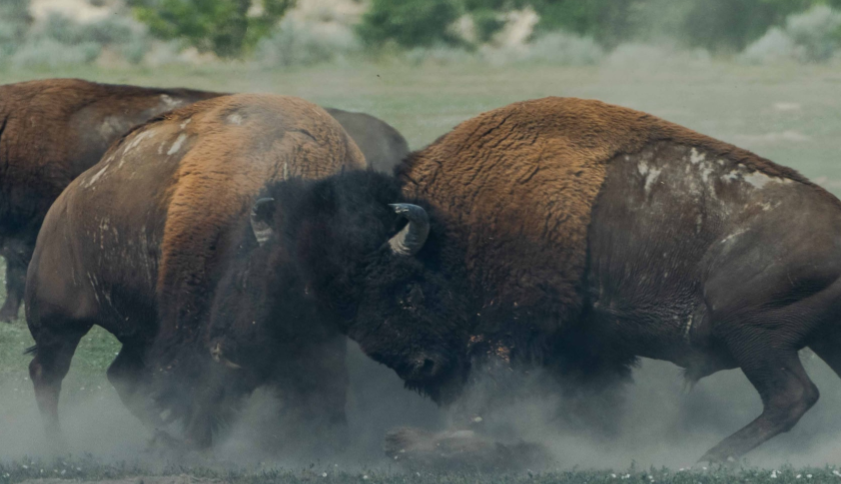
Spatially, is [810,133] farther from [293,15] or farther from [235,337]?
[235,337]

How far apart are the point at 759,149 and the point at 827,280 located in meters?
7.33

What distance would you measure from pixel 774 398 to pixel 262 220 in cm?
271

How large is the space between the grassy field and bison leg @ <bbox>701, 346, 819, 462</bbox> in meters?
4.67

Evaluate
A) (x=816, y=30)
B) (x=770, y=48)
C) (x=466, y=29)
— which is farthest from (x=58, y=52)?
(x=816, y=30)

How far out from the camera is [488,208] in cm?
512

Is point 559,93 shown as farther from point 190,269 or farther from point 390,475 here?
point 390,475

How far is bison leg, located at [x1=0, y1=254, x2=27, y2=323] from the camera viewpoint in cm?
Result: 859

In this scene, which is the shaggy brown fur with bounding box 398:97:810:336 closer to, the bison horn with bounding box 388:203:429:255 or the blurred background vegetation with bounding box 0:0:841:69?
the bison horn with bounding box 388:203:429:255

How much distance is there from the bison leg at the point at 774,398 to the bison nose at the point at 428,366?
138 centimetres

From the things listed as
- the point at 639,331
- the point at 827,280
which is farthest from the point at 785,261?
the point at 639,331

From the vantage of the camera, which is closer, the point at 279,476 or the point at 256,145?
the point at 279,476

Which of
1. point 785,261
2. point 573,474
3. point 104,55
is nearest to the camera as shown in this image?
point 573,474

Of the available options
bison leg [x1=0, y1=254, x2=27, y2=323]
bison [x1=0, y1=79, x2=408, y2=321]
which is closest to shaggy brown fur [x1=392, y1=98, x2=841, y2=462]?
bison [x1=0, y1=79, x2=408, y2=321]

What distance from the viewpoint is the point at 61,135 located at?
26.5ft
